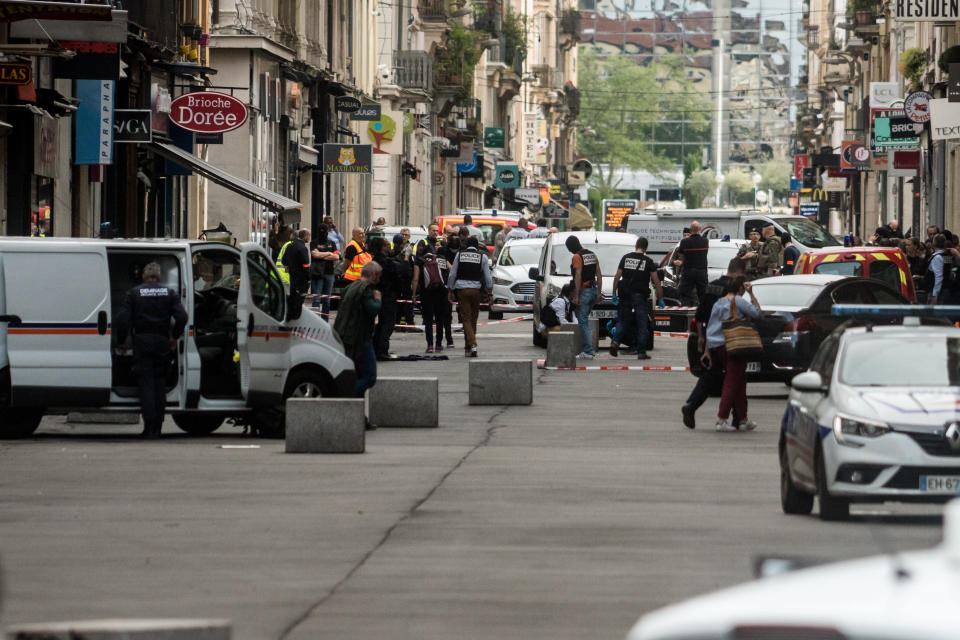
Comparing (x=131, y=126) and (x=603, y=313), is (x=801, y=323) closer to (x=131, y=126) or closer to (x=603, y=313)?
(x=603, y=313)

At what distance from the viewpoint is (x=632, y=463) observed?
1551 cm

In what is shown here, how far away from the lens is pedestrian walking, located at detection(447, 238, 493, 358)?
28.7 metres

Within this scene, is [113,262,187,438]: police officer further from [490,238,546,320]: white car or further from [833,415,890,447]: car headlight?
[490,238,546,320]: white car

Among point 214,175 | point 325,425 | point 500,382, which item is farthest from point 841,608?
point 214,175

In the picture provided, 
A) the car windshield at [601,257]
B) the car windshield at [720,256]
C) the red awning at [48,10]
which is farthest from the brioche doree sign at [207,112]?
the red awning at [48,10]

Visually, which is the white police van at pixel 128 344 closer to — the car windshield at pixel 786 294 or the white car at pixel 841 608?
the car windshield at pixel 786 294

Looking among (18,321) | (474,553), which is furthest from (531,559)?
(18,321)

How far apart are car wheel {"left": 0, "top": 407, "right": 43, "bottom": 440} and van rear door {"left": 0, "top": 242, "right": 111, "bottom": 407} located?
360 millimetres

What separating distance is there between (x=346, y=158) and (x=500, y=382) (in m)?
30.2

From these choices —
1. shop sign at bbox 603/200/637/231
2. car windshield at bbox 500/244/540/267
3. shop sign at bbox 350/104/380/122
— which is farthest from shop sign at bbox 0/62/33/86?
shop sign at bbox 603/200/637/231

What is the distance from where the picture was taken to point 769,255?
36.7m

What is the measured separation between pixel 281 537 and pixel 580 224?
3248 inches

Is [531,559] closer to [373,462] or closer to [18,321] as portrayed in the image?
[373,462]

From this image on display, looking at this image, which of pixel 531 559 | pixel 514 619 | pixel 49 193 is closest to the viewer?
pixel 514 619
